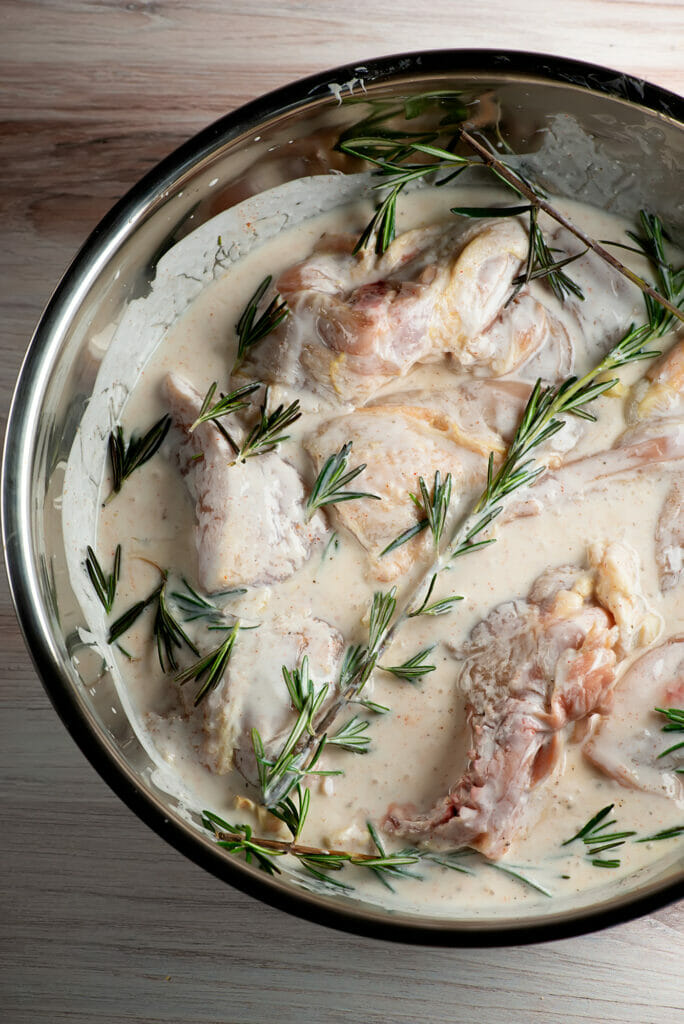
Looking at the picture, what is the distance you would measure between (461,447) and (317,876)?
2.54 ft

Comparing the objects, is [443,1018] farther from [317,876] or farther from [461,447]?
[461,447]

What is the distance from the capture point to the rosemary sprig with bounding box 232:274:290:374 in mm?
1577

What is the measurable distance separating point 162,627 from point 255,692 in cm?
20

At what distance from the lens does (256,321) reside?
1628mm

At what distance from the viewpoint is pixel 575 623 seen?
59.4 inches

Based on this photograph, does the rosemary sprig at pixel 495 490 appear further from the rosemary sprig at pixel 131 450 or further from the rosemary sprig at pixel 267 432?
the rosemary sprig at pixel 131 450

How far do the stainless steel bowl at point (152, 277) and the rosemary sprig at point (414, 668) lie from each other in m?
0.37

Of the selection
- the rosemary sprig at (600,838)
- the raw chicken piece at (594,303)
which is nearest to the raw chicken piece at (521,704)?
the rosemary sprig at (600,838)

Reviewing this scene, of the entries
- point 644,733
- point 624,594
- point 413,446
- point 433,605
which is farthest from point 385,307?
point 644,733

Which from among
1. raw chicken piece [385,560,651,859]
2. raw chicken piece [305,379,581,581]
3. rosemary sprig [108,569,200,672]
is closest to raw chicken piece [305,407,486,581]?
raw chicken piece [305,379,581,581]

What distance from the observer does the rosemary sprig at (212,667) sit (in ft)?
4.95

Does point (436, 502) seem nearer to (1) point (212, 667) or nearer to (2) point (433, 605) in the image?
(2) point (433, 605)

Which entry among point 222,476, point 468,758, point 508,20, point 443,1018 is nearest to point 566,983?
point 443,1018

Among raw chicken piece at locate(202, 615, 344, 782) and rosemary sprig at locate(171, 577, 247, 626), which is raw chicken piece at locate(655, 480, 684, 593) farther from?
rosemary sprig at locate(171, 577, 247, 626)
